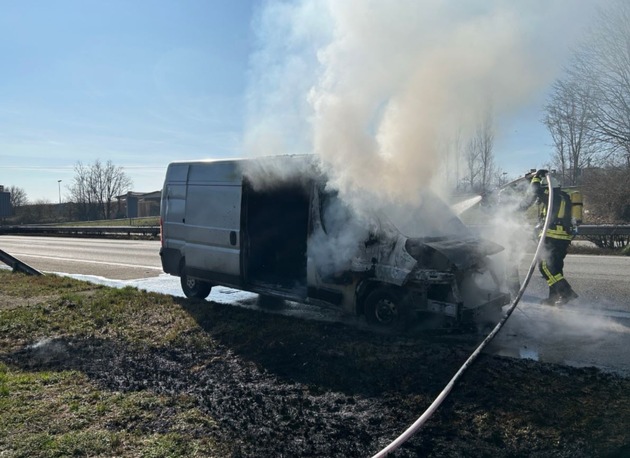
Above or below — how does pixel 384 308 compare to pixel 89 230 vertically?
below

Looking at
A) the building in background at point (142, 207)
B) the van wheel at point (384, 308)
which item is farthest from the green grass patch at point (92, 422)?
the building in background at point (142, 207)

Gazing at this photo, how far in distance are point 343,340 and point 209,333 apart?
1.66 meters

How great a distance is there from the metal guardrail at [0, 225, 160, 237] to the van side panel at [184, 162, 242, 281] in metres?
15.7

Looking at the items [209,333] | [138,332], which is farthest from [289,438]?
[138,332]

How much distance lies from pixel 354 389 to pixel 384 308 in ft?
5.52

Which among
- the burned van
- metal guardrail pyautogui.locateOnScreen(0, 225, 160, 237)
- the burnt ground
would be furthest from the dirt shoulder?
metal guardrail pyautogui.locateOnScreen(0, 225, 160, 237)

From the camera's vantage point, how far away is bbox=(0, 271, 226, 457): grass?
128 inches

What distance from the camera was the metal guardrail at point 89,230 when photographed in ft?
78.1

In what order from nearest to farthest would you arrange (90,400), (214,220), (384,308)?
(90,400), (384,308), (214,220)

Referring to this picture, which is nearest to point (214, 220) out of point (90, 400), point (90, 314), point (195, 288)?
point (195, 288)

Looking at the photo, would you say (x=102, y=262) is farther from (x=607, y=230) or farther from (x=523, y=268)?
(x=607, y=230)

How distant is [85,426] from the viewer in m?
3.55

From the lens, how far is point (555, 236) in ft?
23.0

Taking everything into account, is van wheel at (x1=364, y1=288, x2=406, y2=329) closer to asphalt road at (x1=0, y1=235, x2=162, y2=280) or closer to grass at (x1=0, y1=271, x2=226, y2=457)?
grass at (x1=0, y1=271, x2=226, y2=457)
